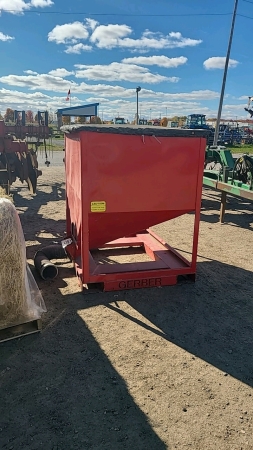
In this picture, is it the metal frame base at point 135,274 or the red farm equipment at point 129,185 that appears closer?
the red farm equipment at point 129,185

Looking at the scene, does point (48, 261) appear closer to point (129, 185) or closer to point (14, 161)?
point (129, 185)

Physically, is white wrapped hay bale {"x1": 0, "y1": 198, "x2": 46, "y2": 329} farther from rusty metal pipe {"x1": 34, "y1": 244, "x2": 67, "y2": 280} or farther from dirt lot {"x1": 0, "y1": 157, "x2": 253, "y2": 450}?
rusty metal pipe {"x1": 34, "y1": 244, "x2": 67, "y2": 280}

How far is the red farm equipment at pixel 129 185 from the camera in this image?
11.0 ft

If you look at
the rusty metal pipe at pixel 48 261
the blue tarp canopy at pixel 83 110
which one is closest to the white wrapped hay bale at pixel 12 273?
the rusty metal pipe at pixel 48 261

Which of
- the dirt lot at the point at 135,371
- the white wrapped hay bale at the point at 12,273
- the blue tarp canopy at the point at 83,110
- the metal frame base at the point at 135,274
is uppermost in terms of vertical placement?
the blue tarp canopy at the point at 83,110

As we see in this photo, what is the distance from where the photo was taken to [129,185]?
352 centimetres

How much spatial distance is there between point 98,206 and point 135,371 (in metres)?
1.63

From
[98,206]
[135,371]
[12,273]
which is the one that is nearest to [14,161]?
[98,206]

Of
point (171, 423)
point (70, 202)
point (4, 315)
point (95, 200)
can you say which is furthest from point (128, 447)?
point (70, 202)

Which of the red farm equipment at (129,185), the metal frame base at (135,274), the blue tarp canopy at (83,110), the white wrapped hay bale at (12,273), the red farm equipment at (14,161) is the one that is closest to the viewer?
the white wrapped hay bale at (12,273)

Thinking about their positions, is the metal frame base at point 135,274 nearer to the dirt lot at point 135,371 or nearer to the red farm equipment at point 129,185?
the red farm equipment at point 129,185

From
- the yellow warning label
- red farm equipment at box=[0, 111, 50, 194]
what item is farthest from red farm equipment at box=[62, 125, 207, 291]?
red farm equipment at box=[0, 111, 50, 194]

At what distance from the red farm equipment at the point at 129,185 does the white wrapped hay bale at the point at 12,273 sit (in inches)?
35.6

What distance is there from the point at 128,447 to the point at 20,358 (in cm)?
112
